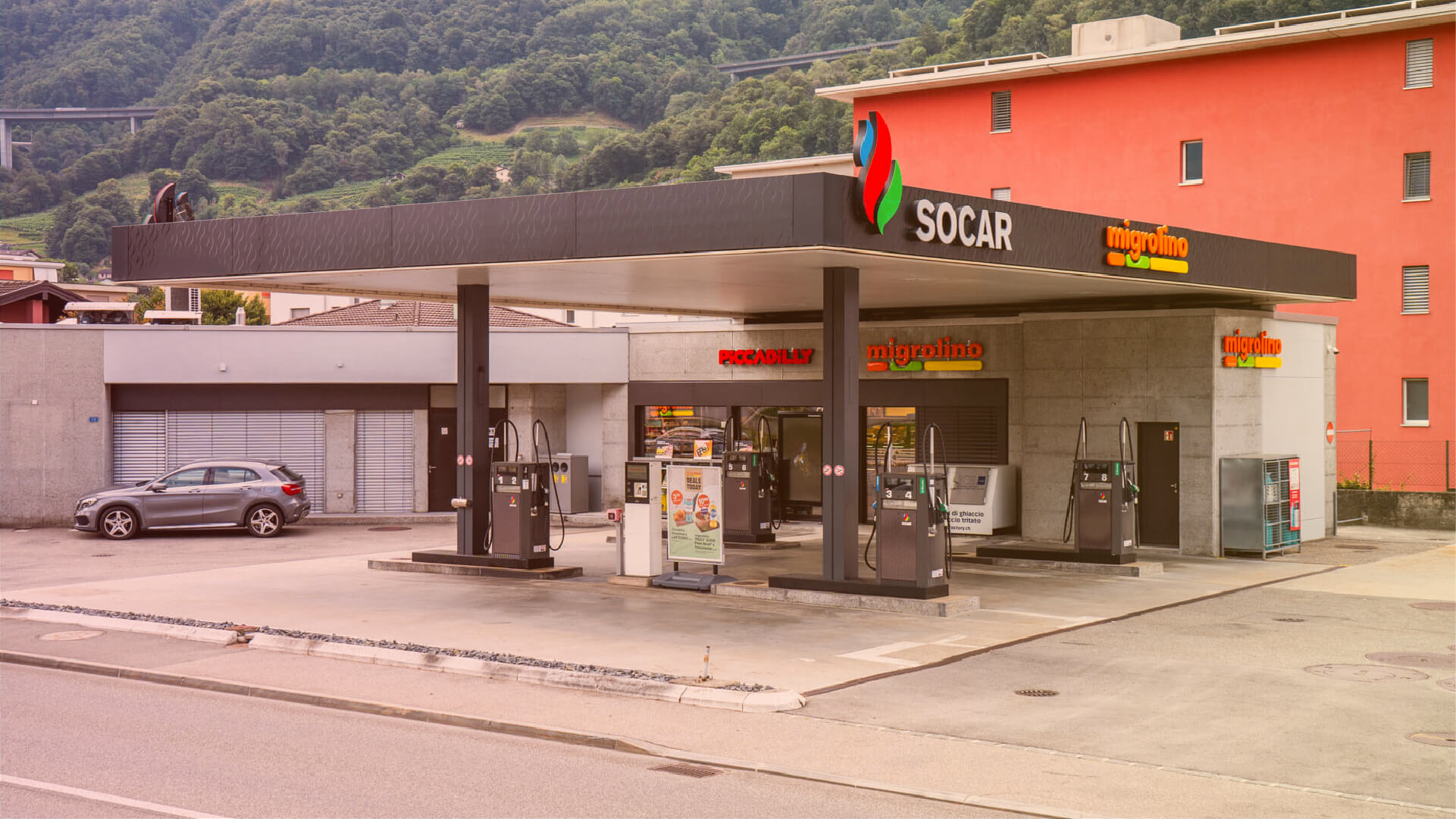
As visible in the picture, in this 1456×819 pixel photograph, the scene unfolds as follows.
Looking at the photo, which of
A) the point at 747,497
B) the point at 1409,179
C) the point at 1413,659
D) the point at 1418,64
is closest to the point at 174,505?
the point at 747,497

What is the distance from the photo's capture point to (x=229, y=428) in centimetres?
2953

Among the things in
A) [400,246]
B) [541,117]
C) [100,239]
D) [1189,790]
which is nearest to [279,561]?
[400,246]

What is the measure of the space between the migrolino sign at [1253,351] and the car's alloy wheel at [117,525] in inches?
814

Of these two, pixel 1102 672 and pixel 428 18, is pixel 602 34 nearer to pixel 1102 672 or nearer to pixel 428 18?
pixel 428 18

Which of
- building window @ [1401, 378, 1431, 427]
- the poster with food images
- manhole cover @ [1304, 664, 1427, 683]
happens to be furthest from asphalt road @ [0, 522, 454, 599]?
building window @ [1401, 378, 1431, 427]

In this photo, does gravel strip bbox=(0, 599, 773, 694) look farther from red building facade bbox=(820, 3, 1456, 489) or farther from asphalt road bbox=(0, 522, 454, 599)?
red building facade bbox=(820, 3, 1456, 489)

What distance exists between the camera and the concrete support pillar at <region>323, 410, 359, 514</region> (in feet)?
97.2

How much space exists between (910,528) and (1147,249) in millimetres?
5222

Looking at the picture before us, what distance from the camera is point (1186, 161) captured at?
3778cm

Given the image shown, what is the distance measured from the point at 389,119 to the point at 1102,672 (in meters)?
121

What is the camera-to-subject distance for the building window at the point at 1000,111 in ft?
137

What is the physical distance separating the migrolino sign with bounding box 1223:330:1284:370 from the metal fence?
11069mm

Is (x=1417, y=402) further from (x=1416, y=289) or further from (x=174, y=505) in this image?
(x=174, y=505)

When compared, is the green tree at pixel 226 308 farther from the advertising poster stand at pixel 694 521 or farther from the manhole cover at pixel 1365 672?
the manhole cover at pixel 1365 672
